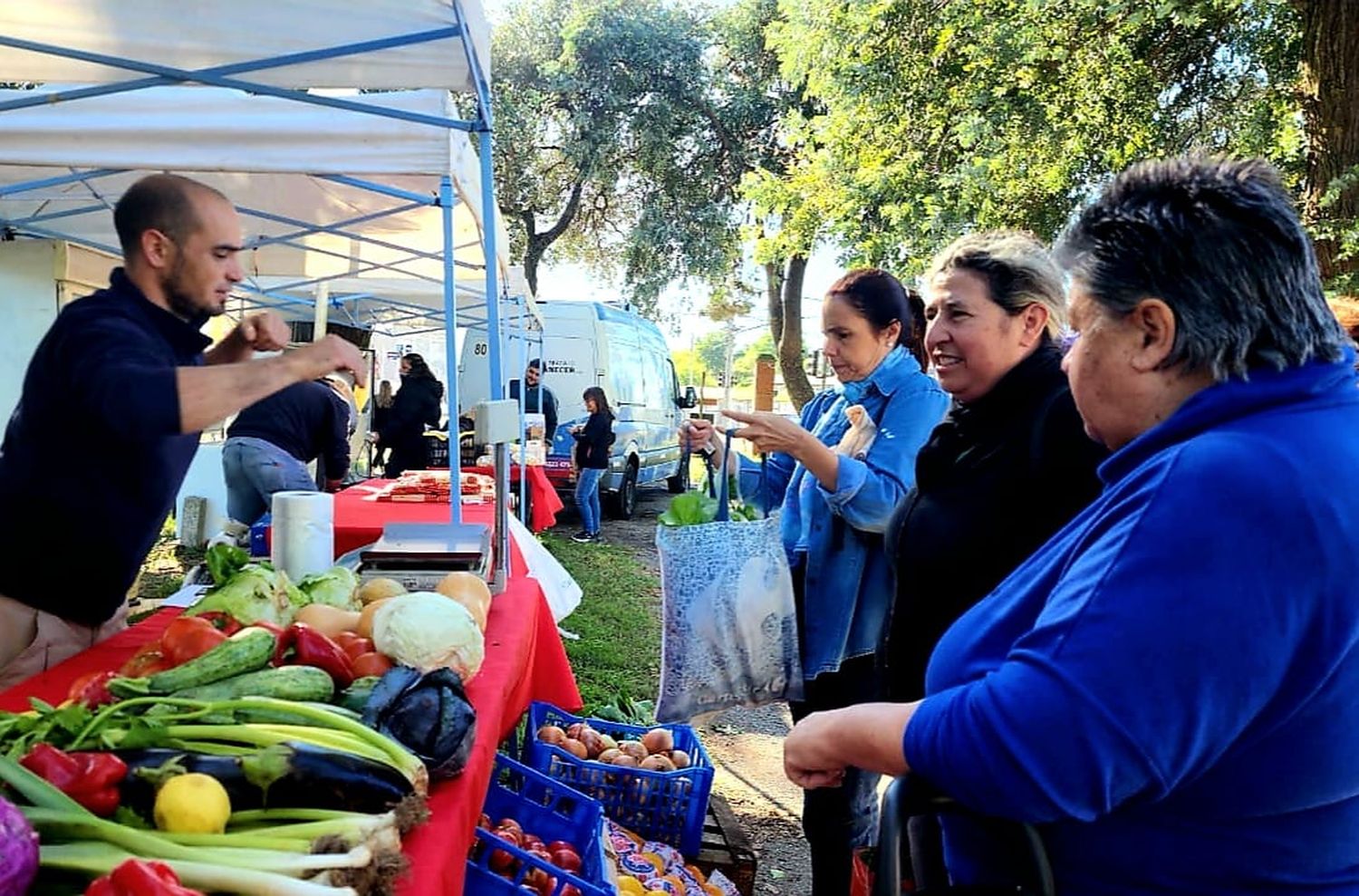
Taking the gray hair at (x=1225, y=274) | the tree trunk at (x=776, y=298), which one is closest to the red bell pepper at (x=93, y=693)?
the gray hair at (x=1225, y=274)

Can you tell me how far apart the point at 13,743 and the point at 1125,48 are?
8666 mm

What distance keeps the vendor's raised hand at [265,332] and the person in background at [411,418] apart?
678cm

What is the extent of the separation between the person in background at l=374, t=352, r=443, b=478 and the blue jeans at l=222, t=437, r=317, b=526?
3.53m

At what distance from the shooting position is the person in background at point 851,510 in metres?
2.52

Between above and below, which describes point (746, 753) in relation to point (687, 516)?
below

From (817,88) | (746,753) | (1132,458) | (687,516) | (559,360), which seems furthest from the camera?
(559,360)

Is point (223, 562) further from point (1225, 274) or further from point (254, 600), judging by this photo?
point (1225, 274)

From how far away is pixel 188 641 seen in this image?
5.25ft

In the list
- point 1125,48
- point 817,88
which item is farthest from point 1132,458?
point 817,88

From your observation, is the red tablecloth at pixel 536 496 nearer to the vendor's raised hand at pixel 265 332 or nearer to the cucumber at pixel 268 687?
the vendor's raised hand at pixel 265 332

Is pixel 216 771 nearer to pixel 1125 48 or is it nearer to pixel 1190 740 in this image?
pixel 1190 740

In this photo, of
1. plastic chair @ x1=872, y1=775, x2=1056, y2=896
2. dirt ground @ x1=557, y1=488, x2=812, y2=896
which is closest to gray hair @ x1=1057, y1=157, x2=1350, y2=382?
plastic chair @ x1=872, y1=775, x2=1056, y2=896

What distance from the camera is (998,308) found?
Result: 203cm

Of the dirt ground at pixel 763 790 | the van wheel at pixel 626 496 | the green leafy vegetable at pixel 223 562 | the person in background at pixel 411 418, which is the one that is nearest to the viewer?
the green leafy vegetable at pixel 223 562
